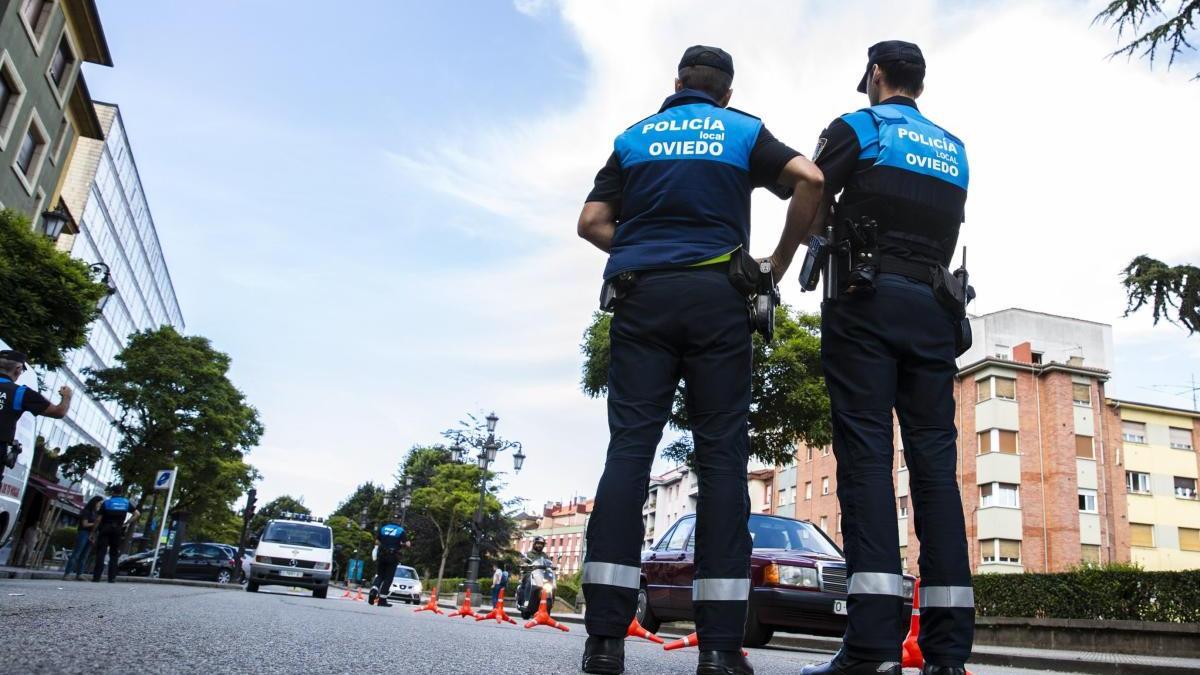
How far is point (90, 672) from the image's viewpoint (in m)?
1.87

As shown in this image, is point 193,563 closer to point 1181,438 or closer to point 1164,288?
point 1164,288

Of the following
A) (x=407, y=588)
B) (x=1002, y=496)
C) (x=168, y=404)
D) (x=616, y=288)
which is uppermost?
(x=1002, y=496)

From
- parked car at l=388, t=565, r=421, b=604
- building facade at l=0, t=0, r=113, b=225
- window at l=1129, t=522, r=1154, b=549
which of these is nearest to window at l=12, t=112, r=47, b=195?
building facade at l=0, t=0, r=113, b=225

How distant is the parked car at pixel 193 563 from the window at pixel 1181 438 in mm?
45522

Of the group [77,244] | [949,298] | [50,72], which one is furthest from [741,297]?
[77,244]

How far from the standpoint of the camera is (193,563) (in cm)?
2758

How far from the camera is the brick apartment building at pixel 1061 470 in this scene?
138 feet

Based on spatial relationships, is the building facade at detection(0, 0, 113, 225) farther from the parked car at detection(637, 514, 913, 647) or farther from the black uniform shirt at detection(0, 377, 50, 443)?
the parked car at detection(637, 514, 913, 647)

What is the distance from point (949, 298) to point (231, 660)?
2651mm

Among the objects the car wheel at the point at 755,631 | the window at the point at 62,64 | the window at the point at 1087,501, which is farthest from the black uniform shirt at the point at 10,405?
the window at the point at 1087,501

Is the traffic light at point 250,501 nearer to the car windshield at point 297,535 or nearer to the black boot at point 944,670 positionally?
the car windshield at point 297,535

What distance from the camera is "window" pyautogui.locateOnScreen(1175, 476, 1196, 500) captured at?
4538 centimetres

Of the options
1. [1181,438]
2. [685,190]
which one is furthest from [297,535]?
[1181,438]

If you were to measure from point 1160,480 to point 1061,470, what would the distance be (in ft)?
21.8
